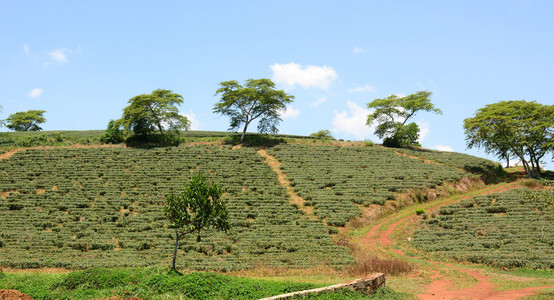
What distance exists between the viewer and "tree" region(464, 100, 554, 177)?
47219 millimetres

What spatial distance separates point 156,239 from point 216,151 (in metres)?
25.2

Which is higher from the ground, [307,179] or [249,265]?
[307,179]

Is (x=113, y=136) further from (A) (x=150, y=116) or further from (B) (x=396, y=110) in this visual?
(B) (x=396, y=110)

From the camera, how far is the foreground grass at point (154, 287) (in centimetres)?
1520

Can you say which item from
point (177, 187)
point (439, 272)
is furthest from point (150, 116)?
point (439, 272)

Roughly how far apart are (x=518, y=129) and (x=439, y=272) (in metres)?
37.3

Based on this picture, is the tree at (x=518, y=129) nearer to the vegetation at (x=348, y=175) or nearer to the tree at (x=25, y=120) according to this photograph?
the vegetation at (x=348, y=175)

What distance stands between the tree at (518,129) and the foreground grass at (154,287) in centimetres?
4367

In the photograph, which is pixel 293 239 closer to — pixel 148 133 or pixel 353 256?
pixel 353 256

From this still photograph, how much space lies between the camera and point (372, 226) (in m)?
33.5

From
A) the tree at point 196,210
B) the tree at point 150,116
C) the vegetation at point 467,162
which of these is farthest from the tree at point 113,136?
the vegetation at point 467,162

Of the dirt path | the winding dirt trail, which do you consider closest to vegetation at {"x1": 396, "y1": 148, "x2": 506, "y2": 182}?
the winding dirt trail

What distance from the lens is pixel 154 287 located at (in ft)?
52.1

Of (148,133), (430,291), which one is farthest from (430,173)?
(148,133)
